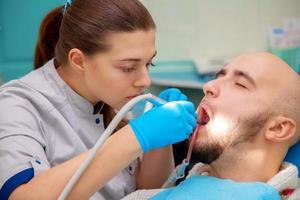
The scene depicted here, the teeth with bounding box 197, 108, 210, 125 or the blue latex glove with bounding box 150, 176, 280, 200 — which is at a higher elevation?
the teeth with bounding box 197, 108, 210, 125

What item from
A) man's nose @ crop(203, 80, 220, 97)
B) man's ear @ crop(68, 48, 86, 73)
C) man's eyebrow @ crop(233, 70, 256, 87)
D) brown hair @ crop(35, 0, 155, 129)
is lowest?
man's nose @ crop(203, 80, 220, 97)

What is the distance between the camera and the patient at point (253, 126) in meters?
1.34

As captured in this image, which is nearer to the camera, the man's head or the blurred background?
the man's head

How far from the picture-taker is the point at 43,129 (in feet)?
4.42

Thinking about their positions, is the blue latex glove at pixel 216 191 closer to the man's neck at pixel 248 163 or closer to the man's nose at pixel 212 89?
the man's neck at pixel 248 163

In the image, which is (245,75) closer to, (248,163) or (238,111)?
(238,111)

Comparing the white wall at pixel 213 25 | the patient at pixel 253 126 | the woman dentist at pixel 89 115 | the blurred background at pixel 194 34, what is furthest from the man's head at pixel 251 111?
the white wall at pixel 213 25

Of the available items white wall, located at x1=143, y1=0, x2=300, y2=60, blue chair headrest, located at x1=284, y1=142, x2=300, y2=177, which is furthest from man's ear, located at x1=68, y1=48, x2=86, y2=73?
white wall, located at x1=143, y1=0, x2=300, y2=60

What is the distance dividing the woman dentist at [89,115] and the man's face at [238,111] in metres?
0.13

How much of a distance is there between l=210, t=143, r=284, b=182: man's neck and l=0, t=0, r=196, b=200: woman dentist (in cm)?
21

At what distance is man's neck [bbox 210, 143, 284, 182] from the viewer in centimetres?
135

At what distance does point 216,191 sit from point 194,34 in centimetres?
214

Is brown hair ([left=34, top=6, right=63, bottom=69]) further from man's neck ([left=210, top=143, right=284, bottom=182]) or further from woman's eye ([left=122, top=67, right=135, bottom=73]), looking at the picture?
man's neck ([left=210, top=143, right=284, bottom=182])

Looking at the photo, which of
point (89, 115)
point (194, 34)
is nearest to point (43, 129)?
point (89, 115)
